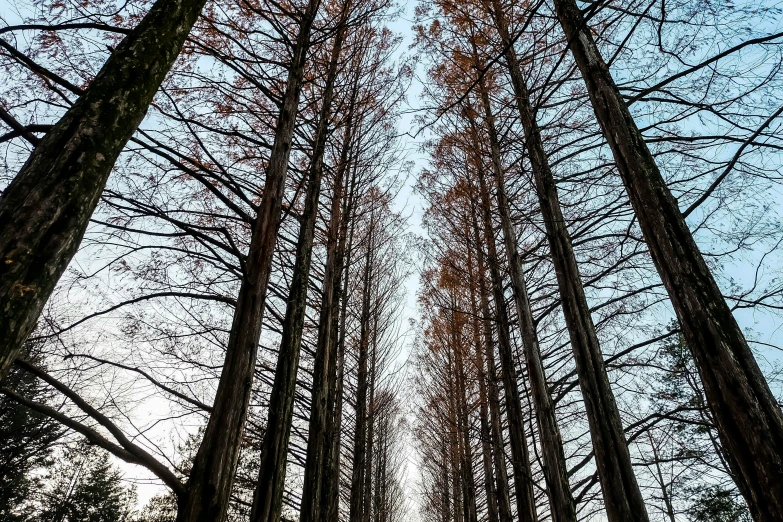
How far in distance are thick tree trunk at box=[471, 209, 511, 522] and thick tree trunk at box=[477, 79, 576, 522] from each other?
0.53m

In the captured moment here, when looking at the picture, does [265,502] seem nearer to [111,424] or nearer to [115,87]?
[111,424]

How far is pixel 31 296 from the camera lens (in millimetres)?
937

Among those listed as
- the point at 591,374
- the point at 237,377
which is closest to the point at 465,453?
the point at 591,374

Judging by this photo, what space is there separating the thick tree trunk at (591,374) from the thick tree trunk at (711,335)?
0.89m

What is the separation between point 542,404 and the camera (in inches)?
140

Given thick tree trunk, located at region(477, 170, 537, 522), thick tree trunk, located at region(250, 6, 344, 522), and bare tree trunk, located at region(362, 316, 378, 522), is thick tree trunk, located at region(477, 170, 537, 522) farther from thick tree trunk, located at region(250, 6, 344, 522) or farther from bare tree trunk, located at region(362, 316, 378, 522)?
bare tree trunk, located at region(362, 316, 378, 522)

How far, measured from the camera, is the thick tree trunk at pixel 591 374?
8.17ft

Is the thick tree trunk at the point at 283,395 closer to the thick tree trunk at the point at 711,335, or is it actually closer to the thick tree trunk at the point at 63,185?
the thick tree trunk at the point at 63,185

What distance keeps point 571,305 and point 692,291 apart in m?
1.75

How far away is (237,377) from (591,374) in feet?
8.82

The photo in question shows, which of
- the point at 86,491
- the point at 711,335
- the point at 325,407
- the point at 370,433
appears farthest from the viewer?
the point at 86,491

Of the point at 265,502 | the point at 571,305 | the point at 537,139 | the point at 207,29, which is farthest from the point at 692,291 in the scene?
the point at 207,29

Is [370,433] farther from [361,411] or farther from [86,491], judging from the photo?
[86,491]

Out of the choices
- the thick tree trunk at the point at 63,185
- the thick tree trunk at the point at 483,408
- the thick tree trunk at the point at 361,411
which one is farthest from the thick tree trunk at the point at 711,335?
the thick tree trunk at the point at 361,411
